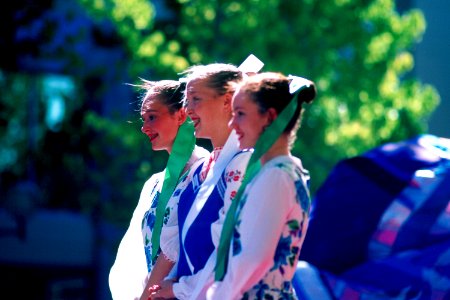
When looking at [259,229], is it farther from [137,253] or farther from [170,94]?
[137,253]

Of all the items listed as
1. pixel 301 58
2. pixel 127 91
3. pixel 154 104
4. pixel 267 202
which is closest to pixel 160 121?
A: pixel 154 104

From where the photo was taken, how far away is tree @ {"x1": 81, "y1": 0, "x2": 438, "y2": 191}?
12.9 metres

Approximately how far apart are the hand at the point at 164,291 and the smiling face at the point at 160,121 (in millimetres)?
658

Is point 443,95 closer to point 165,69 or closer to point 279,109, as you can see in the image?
point 165,69

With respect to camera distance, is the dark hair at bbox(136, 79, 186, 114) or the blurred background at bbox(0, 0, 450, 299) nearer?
the dark hair at bbox(136, 79, 186, 114)

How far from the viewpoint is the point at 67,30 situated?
18.0 m

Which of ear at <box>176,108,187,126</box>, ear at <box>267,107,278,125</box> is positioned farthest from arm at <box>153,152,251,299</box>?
ear at <box>176,108,187,126</box>

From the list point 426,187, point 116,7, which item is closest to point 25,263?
point 116,7

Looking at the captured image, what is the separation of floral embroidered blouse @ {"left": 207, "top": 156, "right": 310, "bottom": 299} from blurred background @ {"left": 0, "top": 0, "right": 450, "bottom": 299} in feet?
20.5

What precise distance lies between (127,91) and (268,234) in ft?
47.5

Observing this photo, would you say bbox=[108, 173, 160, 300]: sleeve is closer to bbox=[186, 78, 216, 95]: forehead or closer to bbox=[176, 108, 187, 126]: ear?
bbox=[176, 108, 187, 126]: ear

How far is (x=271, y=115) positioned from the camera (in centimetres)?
366

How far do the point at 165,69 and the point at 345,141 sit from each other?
2246mm

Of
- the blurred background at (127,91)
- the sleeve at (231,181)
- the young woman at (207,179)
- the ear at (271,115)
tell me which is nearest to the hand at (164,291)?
the young woman at (207,179)
